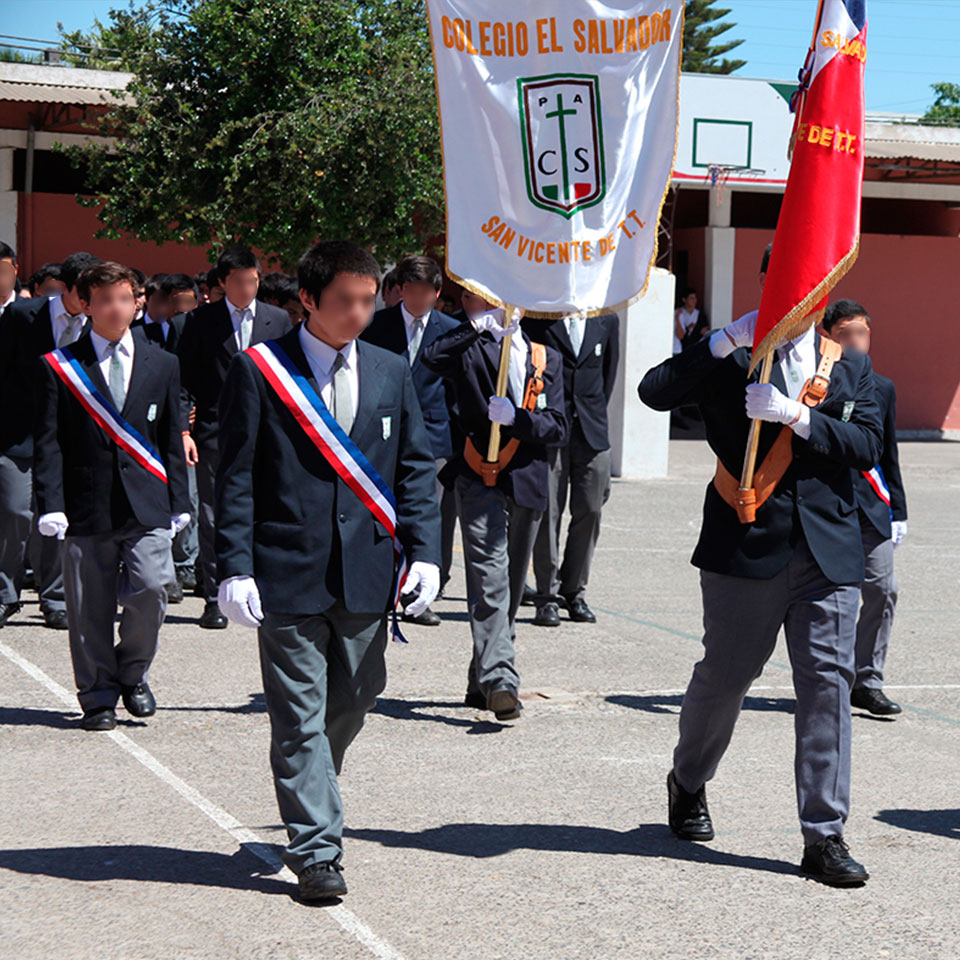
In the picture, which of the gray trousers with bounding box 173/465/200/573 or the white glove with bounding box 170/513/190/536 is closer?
the white glove with bounding box 170/513/190/536

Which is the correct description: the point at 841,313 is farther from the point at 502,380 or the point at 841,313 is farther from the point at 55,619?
the point at 55,619

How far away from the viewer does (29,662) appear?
7.99 metres

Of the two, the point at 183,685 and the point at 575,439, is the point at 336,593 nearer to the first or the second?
the point at 183,685

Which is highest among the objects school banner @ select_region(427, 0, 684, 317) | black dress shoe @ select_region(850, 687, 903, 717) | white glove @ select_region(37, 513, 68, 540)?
school banner @ select_region(427, 0, 684, 317)

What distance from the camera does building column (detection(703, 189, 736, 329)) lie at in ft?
81.4

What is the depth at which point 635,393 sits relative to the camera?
17906 mm

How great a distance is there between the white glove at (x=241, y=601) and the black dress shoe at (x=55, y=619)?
15.2ft

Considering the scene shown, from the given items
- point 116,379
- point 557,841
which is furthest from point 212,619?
point 557,841

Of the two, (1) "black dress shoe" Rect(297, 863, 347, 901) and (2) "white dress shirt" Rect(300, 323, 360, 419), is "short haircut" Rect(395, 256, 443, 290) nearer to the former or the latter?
(2) "white dress shirt" Rect(300, 323, 360, 419)

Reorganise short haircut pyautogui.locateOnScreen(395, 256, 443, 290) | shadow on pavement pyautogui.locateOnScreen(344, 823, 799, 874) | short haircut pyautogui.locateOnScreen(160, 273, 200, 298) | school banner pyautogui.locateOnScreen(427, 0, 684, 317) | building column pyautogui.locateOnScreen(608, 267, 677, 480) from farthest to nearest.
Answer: building column pyautogui.locateOnScreen(608, 267, 677, 480) → short haircut pyautogui.locateOnScreen(160, 273, 200, 298) → short haircut pyautogui.locateOnScreen(395, 256, 443, 290) → school banner pyautogui.locateOnScreen(427, 0, 684, 317) → shadow on pavement pyautogui.locateOnScreen(344, 823, 799, 874)

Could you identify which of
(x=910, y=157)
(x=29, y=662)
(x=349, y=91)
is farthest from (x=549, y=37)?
(x=910, y=157)

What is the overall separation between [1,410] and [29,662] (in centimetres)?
179

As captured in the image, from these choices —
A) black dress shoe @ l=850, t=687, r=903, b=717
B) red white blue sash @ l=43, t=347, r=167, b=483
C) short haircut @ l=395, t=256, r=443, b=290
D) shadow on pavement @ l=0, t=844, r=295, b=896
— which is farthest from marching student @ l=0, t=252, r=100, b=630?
black dress shoe @ l=850, t=687, r=903, b=717

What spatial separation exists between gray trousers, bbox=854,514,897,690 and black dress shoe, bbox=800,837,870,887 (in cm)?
249
